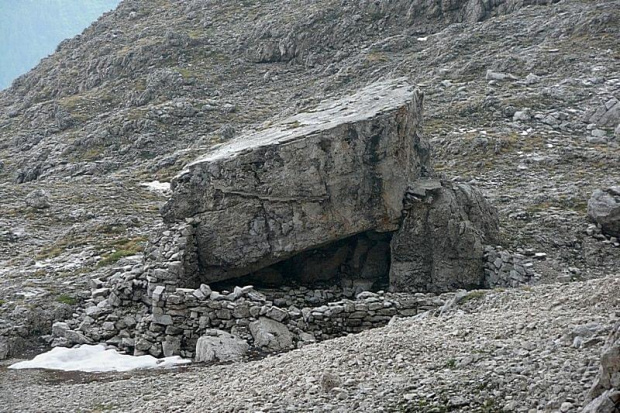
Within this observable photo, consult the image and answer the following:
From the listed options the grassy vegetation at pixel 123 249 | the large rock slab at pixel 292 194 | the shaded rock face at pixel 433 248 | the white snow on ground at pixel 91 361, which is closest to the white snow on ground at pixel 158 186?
the grassy vegetation at pixel 123 249

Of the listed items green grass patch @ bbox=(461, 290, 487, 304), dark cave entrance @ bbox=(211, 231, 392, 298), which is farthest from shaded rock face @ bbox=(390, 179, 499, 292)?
green grass patch @ bbox=(461, 290, 487, 304)

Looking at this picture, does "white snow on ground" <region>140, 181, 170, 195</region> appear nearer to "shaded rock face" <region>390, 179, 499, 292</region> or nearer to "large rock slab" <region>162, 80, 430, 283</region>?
"large rock slab" <region>162, 80, 430, 283</region>

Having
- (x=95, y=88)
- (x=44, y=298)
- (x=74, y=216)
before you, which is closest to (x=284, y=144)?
(x=44, y=298)

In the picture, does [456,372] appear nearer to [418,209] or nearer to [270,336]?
[270,336]

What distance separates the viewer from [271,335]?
17.9 meters

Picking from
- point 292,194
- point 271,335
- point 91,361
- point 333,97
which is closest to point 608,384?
point 271,335

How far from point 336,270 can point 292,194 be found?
110 inches

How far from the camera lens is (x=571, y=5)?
51969mm

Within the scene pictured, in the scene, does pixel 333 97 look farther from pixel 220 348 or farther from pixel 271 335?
pixel 220 348

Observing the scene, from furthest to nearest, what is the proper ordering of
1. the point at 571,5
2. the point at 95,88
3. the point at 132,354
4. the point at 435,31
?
1. the point at 95,88
2. the point at 435,31
3. the point at 571,5
4. the point at 132,354

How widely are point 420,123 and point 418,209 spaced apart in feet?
13.4

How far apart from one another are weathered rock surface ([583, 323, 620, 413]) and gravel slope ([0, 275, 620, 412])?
0.54m

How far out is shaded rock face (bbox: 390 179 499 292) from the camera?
73.0 feet

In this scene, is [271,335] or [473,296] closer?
[473,296]
